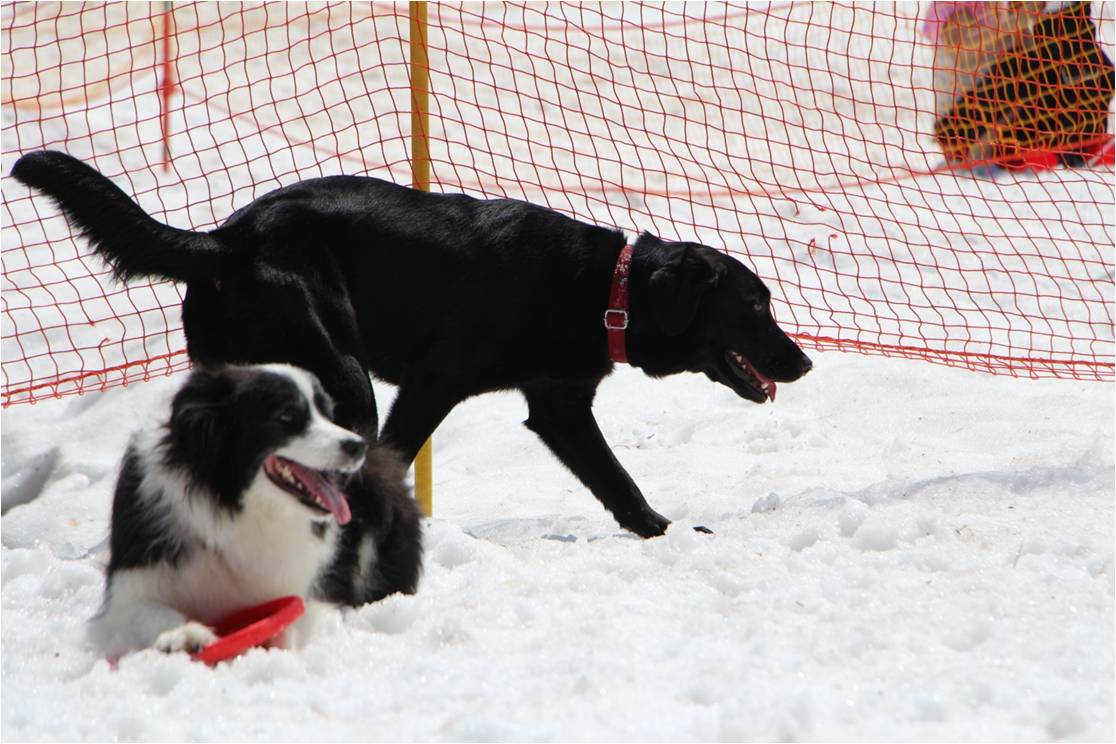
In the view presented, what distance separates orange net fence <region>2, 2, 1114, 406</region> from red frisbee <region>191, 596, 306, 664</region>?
3.25 metres

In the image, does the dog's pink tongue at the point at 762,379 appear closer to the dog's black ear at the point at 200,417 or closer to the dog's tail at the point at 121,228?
the dog's tail at the point at 121,228

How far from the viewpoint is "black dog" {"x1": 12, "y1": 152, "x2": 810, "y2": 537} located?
4.03 metres

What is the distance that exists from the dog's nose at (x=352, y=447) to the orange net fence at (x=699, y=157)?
3235 mm

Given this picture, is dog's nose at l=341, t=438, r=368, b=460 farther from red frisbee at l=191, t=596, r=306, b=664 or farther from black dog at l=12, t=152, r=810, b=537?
black dog at l=12, t=152, r=810, b=537

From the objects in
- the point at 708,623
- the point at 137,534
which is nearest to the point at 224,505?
the point at 137,534

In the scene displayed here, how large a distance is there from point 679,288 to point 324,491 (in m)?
1.71

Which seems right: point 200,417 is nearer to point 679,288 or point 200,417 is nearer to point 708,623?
point 708,623

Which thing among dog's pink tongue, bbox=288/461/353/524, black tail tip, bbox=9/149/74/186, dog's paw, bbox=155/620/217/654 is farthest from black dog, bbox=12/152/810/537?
dog's paw, bbox=155/620/217/654

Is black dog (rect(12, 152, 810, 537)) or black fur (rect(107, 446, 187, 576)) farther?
black dog (rect(12, 152, 810, 537))

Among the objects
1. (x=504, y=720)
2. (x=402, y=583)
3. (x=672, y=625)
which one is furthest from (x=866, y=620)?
(x=402, y=583)

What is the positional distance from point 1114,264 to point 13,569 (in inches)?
273

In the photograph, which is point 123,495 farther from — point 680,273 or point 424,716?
point 680,273

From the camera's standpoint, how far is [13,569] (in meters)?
3.73

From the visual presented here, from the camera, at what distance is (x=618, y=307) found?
435 centimetres
